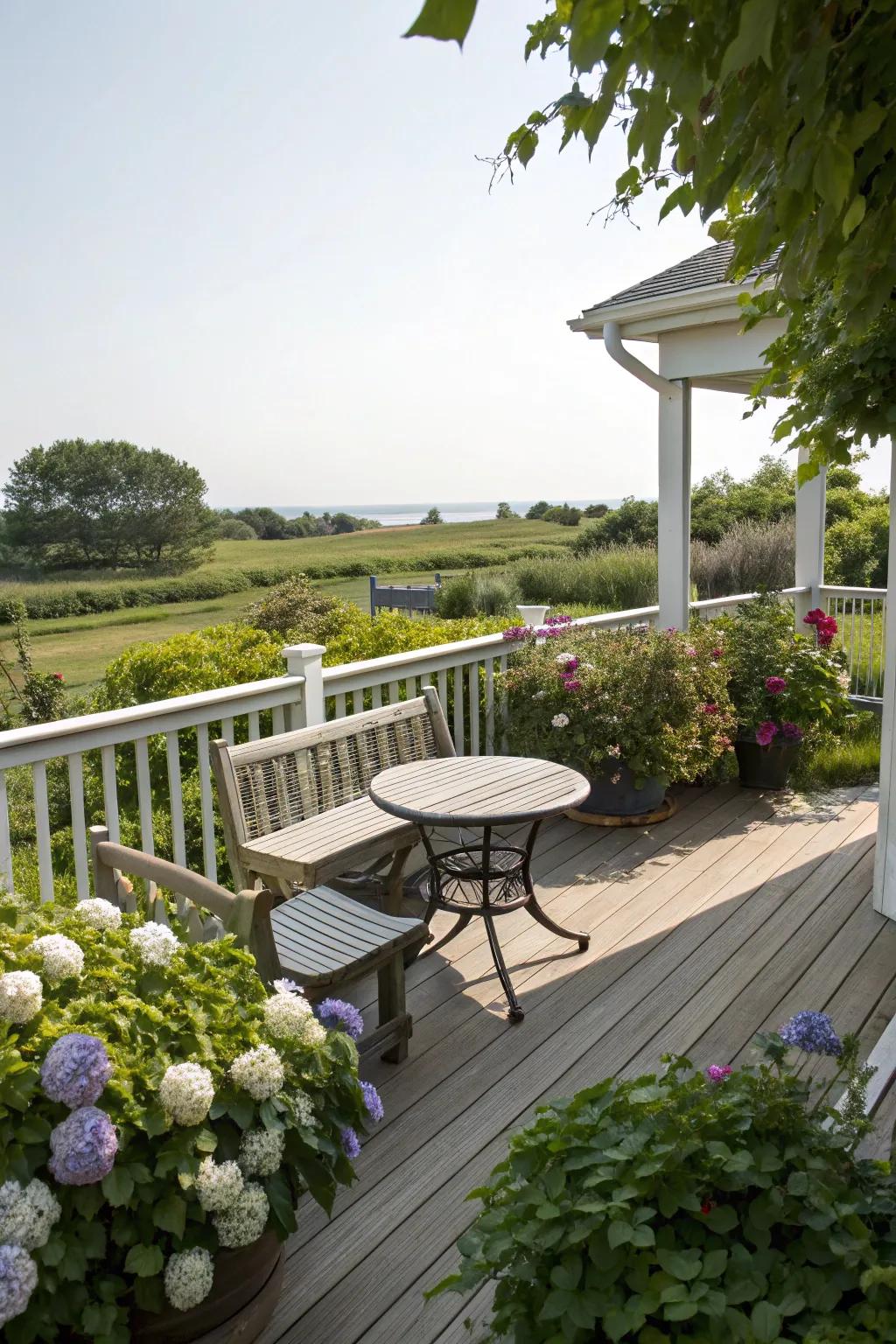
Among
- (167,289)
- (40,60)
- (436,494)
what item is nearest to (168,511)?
(167,289)

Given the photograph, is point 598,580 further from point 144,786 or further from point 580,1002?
point 144,786

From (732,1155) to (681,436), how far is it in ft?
15.3

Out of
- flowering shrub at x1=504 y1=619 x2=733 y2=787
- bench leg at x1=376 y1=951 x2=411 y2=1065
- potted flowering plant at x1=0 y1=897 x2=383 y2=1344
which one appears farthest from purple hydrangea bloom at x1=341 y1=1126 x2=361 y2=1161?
flowering shrub at x1=504 y1=619 x2=733 y2=787

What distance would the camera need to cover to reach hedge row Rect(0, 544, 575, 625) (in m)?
22.8

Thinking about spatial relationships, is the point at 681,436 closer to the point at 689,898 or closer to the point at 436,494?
the point at 689,898

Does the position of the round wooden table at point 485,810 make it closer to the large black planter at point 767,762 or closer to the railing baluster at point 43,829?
the railing baluster at point 43,829

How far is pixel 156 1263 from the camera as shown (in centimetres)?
137

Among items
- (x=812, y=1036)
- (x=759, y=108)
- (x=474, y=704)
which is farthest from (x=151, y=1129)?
(x=474, y=704)

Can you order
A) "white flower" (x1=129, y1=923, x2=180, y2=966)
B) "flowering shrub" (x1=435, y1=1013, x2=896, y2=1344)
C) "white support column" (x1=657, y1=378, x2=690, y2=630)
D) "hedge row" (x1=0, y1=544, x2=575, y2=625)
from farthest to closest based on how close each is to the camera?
"hedge row" (x1=0, y1=544, x2=575, y2=625)
"white support column" (x1=657, y1=378, x2=690, y2=630)
"white flower" (x1=129, y1=923, x2=180, y2=966)
"flowering shrub" (x1=435, y1=1013, x2=896, y2=1344)

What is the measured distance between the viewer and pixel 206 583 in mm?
24859

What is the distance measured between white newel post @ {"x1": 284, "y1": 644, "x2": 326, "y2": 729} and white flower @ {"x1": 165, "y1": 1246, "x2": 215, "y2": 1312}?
2166 millimetres

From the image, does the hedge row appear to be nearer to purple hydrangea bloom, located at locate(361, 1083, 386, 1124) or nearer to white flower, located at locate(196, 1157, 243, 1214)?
purple hydrangea bloom, located at locate(361, 1083, 386, 1124)

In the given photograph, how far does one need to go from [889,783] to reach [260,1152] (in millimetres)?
2809

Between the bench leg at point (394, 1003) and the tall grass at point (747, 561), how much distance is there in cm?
1165
